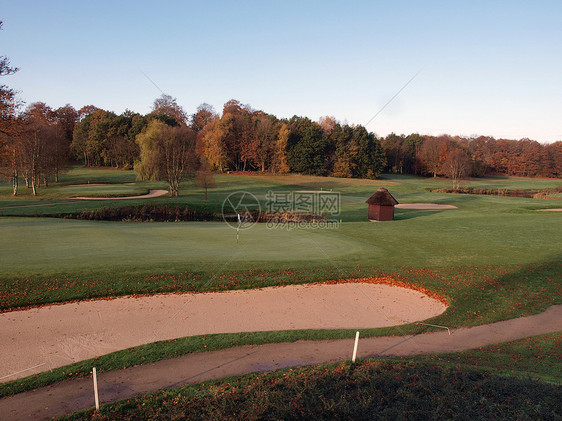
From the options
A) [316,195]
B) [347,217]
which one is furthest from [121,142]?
[347,217]

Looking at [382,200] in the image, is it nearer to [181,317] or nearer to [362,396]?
[181,317]

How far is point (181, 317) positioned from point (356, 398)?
23.0ft

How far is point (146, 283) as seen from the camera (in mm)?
14578

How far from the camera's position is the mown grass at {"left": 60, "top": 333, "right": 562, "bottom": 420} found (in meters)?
6.39

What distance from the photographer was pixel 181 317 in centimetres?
1209

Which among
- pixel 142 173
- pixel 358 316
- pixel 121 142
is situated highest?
pixel 121 142

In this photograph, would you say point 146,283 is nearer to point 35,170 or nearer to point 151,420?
point 151,420

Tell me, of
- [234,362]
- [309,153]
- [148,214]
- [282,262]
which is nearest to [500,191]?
[309,153]

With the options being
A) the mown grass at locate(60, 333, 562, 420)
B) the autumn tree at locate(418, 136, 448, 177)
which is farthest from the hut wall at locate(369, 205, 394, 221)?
the autumn tree at locate(418, 136, 448, 177)

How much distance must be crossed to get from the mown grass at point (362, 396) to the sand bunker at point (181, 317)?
11.2 feet

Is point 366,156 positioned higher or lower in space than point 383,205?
higher

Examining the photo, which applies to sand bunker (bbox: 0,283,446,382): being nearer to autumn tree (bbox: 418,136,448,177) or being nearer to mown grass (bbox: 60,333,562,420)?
mown grass (bbox: 60,333,562,420)

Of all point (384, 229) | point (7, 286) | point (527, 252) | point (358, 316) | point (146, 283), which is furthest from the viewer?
point (384, 229)

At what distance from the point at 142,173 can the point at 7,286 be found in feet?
150
